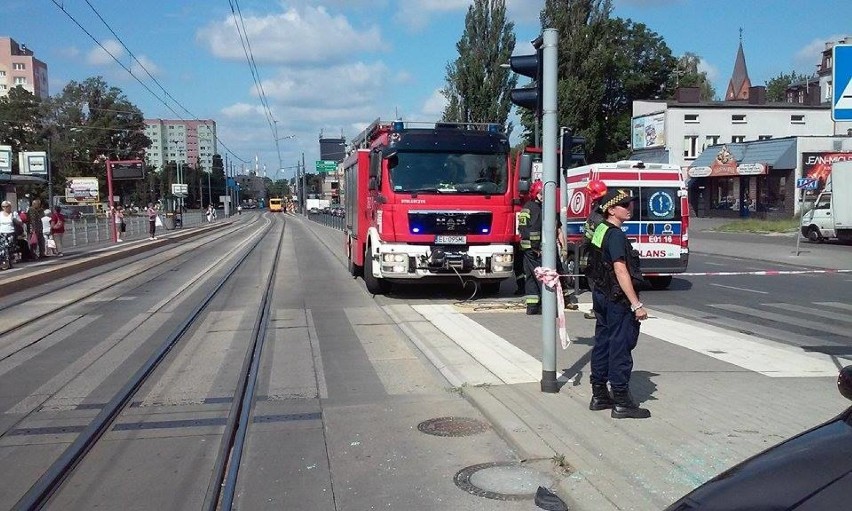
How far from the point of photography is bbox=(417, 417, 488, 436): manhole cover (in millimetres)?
5871

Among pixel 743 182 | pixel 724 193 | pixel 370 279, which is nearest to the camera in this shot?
pixel 370 279

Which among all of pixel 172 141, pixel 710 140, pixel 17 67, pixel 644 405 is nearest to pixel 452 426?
pixel 644 405

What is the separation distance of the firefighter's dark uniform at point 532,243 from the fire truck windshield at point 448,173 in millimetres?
1863

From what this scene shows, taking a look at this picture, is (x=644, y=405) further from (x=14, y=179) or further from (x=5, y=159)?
(x=5, y=159)

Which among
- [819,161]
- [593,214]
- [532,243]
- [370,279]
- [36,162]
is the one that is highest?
[36,162]

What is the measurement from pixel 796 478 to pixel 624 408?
341cm

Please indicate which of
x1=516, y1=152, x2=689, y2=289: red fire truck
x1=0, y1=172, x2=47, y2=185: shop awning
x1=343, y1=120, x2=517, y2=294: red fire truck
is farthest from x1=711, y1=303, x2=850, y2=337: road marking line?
x1=0, y1=172, x2=47, y2=185: shop awning

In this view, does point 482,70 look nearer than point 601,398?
No

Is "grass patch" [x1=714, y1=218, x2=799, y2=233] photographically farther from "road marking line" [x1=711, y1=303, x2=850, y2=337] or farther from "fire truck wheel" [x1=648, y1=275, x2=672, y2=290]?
"road marking line" [x1=711, y1=303, x2=850, y2=337]

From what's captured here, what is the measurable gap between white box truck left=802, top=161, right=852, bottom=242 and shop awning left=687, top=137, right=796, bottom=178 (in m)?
13.4

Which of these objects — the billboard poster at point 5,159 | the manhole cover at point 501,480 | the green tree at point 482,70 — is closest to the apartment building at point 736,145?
the green tree at point 482,70

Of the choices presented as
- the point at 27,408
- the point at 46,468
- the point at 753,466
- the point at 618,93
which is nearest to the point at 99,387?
the point at 27,408

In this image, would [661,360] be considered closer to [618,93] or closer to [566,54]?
[566,54]

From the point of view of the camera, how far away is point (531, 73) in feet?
22.5
